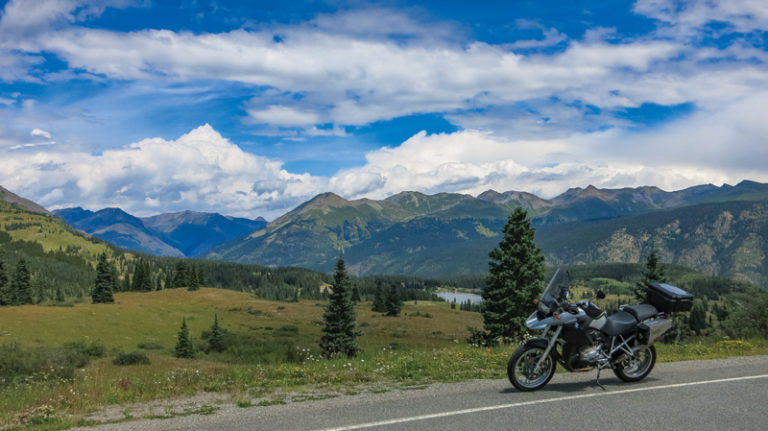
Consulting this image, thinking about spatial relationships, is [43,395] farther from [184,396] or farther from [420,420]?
[420,420]

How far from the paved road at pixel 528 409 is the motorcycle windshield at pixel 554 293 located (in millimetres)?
1751

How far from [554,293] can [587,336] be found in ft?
3.85

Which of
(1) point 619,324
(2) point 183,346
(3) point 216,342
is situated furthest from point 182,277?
(1) point 619,324

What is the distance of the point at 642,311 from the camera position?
11.3m

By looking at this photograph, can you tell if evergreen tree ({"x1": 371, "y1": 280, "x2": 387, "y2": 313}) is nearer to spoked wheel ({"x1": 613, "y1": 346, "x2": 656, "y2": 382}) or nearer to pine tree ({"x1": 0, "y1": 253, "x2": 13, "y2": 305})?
pine tree ({"x1": 0, "y1": 253, "x2": 13, "y2": 305})

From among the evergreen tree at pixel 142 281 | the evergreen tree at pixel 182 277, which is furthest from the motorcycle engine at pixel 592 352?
the evergreen tree at pixel 142 281

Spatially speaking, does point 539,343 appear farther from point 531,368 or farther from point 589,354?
point 589,354

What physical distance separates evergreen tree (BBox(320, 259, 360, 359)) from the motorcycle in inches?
1516

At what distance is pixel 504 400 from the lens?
9594 mm

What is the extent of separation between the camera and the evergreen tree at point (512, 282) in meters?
36.8

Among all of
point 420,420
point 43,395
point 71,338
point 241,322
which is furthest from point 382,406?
point 241,322

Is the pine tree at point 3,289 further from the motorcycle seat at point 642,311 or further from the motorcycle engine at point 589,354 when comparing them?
the motorcycle seat at point 642,311

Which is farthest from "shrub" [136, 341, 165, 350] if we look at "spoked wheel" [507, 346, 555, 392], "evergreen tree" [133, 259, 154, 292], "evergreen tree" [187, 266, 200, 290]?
"evergreen tree" [133, 259, 154, 292]

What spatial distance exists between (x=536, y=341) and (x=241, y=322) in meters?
87.6
